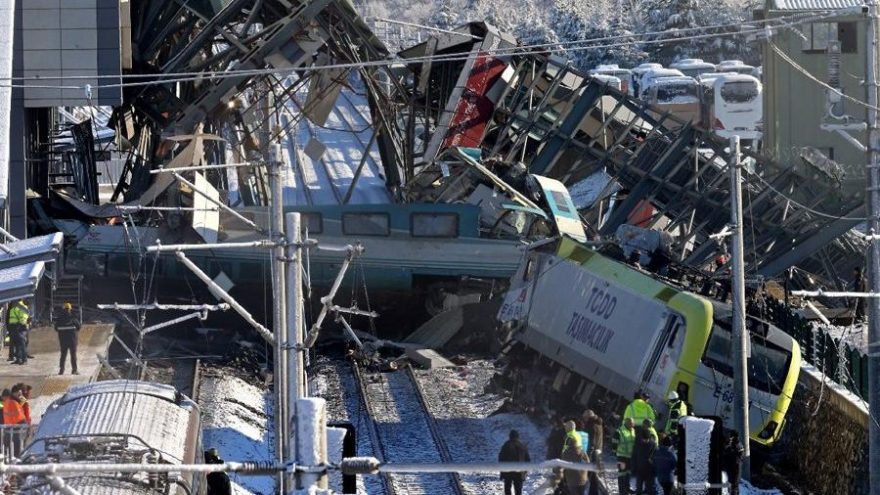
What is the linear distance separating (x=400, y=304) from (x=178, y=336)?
477cm

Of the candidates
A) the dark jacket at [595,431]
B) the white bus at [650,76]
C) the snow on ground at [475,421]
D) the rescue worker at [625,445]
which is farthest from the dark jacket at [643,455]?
the white bus at [650,76]

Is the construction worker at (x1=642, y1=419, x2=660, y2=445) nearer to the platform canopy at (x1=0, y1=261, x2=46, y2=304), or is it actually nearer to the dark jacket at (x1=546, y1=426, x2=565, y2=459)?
the dark jacket at (x1=546, y1=426, x2=565, y2=459)

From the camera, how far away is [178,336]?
37.1m

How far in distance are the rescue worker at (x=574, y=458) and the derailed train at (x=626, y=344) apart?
3.53m

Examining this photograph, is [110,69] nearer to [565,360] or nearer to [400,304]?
[400,304]

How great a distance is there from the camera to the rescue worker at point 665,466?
20.4 meters

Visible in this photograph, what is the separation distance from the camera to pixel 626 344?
26062 mm

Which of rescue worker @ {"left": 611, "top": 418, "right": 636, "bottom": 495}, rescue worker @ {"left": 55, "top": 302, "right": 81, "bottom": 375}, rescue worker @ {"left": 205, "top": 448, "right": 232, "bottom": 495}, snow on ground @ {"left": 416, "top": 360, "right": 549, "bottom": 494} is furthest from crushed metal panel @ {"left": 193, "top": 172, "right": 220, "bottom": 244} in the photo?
rescue worker @ {"left": 205, "top": 448, "right": 232, "bottom": 495}

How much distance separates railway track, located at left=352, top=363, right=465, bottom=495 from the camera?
24188 millimetres

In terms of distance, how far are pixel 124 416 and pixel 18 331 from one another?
14.3 m

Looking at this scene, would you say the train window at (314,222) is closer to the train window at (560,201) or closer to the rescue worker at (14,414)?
the train window at (560,201)

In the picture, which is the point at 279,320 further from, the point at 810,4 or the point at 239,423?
the point at 810,4

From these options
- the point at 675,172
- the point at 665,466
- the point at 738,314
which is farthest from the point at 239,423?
the point at 675,172

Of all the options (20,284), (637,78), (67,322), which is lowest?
(67,322)
